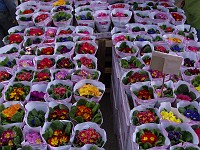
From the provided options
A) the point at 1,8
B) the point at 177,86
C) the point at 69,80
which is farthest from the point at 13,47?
the point at 177,86

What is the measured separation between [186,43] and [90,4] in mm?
1397

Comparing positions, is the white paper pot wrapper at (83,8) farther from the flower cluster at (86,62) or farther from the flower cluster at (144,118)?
the flower cluster at (144,118)

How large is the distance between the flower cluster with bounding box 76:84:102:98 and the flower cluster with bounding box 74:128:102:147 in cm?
37

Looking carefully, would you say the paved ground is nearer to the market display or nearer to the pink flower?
the market display

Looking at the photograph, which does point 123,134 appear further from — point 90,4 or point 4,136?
point 90,4

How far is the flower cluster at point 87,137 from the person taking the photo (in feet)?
6.36

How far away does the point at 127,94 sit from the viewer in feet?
8.01

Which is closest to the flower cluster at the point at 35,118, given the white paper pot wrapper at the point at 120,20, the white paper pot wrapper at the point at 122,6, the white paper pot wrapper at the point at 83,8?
the white paper pot wrapper at the point at 120,20

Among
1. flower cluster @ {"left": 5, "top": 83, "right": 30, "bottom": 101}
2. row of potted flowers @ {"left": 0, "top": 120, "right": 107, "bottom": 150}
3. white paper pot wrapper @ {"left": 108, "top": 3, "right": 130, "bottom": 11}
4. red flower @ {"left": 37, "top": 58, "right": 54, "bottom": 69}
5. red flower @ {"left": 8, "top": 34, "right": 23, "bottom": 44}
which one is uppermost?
white paper pot wrapper @ {"left": 108, "top": 3, "right": 130, "bottom": 11}

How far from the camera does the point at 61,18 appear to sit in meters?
3.35

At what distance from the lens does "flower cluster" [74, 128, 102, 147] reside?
76.3 inches

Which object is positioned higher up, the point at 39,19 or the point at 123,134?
the point at 39,19

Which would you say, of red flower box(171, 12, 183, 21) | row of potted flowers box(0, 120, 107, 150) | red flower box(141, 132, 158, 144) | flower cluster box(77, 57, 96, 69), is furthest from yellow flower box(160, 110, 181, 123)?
red flower box(171, 12, 183, 21)

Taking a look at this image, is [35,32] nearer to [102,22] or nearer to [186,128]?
[102,22]
